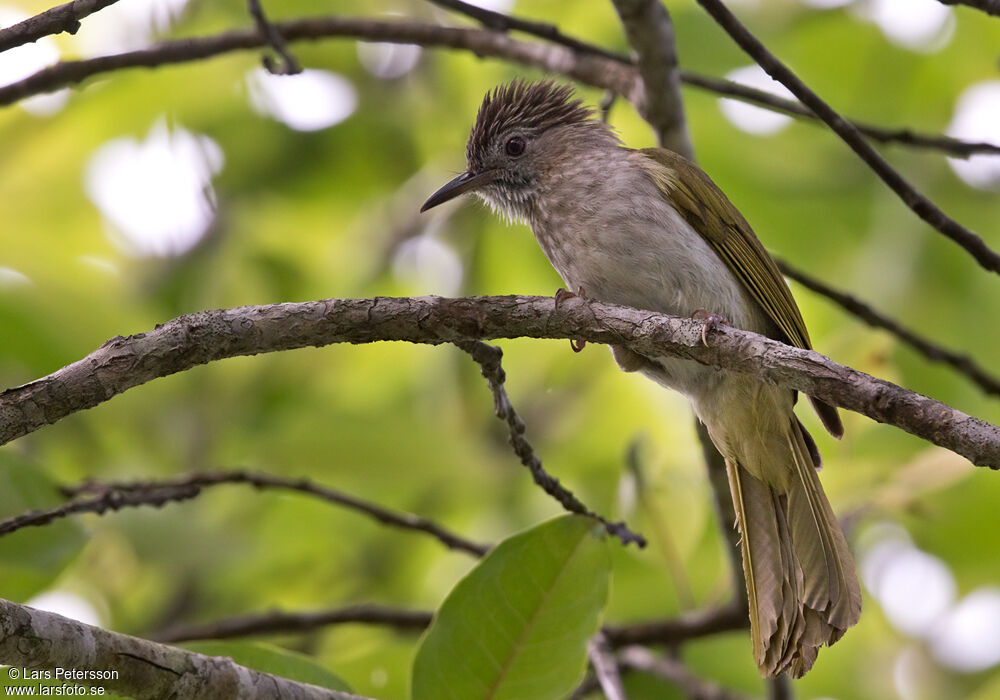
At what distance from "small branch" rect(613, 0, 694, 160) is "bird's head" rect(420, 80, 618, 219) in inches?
23.4

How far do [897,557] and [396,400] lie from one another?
101 inches

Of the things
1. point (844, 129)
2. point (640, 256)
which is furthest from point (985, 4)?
point (640, 256)

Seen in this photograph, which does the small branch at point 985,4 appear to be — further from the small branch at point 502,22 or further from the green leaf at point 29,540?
the green leaf at point 29,540

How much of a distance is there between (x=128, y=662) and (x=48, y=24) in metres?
1.35

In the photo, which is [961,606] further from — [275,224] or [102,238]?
[102,238]

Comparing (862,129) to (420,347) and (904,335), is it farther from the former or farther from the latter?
(420,347)

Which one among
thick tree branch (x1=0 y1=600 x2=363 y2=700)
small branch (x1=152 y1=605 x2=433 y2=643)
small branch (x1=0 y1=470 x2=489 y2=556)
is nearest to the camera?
thick tree branch (x1=0 y1=600 x2=363 y2=700)

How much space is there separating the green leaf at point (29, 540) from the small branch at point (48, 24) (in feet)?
4.16

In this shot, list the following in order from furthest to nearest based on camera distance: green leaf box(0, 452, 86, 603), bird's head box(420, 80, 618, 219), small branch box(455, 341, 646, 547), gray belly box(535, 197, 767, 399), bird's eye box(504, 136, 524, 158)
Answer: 1. bird's eye box(504, 136, 524, 158)
2. bird's head box(420, 80, 618, 219)
3. gray belly box(535, 197, 767, 399)
4. green leaf box(0, 452, 86, 603)
5. small branch box(455, 341, 646, 547)

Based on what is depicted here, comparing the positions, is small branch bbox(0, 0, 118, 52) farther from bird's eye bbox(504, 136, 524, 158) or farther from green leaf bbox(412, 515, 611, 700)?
bird's eye bbox(504, 136, 524, 158)

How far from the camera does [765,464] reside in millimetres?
3625

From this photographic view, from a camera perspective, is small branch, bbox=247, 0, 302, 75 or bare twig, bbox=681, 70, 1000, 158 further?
small branch, bbox=247, 0, 302, 75

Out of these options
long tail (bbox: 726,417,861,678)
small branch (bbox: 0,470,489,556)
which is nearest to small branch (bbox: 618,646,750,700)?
long tail (bbox: 726,417,861,678)

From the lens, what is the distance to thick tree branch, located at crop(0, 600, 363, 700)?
2.09 m
